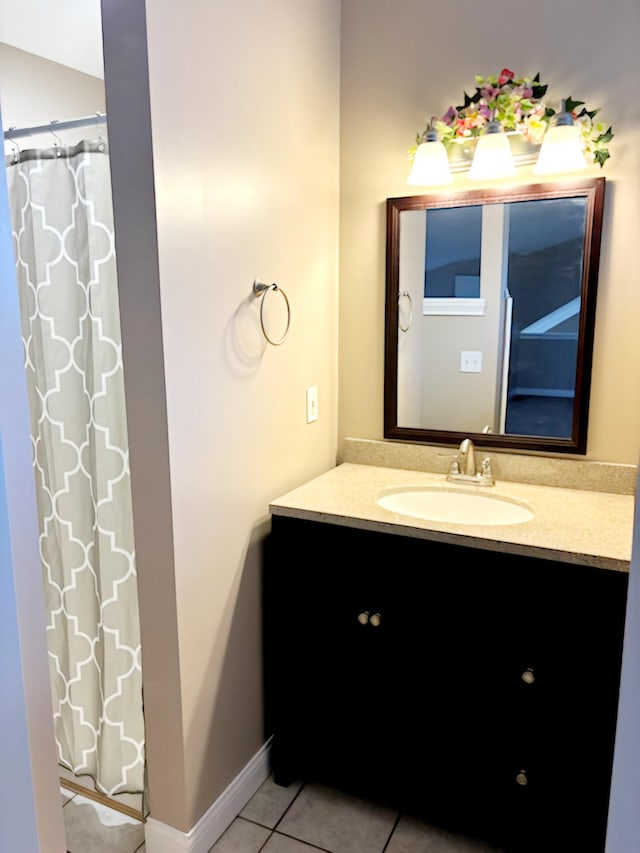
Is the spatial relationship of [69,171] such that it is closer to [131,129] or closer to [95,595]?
[131,129]

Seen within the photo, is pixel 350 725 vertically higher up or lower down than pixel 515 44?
lower down

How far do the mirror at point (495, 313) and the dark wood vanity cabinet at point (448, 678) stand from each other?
0.61 m

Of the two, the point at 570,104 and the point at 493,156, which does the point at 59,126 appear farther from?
the point at 570,104

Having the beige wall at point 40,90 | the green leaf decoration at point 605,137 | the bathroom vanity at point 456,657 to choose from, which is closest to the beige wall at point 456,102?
the green leaf decoration at point 605,137

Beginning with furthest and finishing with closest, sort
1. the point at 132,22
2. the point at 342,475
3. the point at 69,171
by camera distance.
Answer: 1. the point at 342,475
2. the point at 69,171
3. the point at 132,22

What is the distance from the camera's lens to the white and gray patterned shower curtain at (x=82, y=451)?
1641 mm

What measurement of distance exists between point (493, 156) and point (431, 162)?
7.3 inches

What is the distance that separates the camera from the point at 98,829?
1.74 meters

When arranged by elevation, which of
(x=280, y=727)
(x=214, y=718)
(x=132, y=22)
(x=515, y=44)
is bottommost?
(x=280, y=727)

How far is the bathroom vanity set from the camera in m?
1.44

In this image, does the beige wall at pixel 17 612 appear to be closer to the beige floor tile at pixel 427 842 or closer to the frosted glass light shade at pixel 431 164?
the beige floor tile at pixel 427 842

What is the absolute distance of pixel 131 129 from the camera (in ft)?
4.34

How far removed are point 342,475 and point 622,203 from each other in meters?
1.17

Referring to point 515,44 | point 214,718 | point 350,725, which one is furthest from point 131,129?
point 350,725
